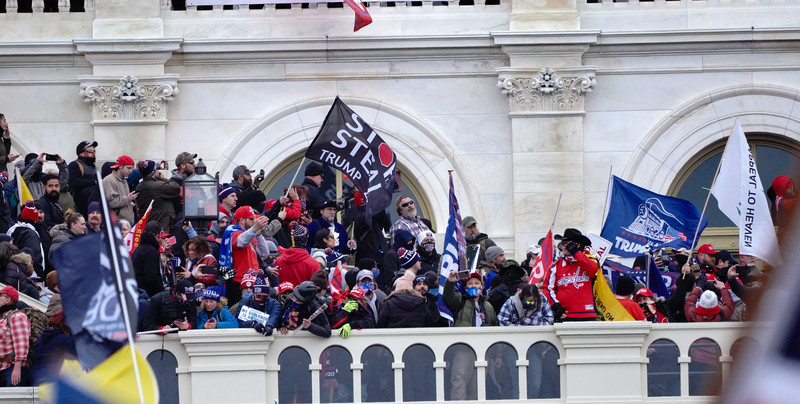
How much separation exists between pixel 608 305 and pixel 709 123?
8258mm

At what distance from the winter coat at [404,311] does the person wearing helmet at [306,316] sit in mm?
624

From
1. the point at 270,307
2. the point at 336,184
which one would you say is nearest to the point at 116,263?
the point at 270,307

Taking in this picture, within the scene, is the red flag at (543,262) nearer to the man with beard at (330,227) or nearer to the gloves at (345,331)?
the man with beard at (330,227)

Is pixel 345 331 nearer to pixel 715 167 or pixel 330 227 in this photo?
pixel 330 227

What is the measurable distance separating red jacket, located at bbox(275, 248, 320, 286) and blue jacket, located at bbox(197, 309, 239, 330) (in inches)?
24.4

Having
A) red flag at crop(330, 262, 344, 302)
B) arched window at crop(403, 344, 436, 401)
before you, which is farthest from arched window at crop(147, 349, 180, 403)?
arched window at crop(403, 344, 436, 401)

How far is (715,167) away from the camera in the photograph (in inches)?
862

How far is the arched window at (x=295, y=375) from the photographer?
1365 centimetres

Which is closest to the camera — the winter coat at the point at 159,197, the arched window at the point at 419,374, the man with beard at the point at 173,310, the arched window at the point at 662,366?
the man with beard at the point at 173,310

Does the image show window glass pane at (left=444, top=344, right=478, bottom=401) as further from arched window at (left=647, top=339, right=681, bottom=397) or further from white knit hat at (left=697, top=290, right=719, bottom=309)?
white knit hat at (left=697, top=290, right=719, bottom=309)

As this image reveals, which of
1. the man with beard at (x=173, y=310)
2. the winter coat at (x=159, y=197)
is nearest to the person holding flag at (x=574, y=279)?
the man with beard at (x=173, y=310)

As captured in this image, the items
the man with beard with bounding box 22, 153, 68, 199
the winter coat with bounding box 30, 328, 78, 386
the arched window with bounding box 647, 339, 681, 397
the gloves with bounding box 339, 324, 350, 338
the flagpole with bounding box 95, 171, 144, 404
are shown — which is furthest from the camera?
the man with beard with bounding box 22, 153, 68, 199

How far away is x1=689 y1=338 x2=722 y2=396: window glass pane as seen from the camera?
14.0 m

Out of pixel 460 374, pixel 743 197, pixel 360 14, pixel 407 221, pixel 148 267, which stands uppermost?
pixel 360 14
